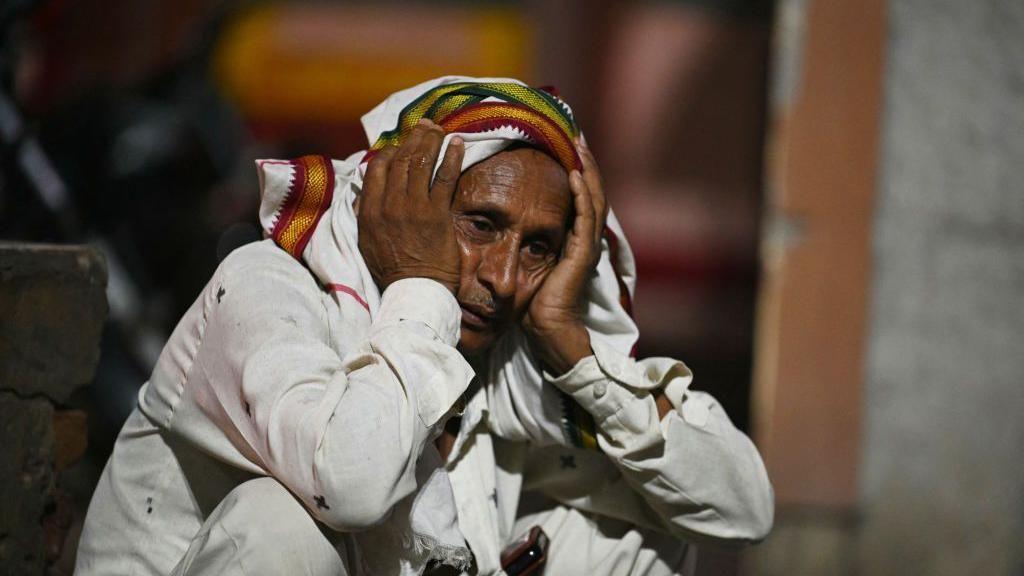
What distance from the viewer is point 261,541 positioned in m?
1.80

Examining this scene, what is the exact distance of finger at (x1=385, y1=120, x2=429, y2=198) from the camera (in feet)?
6.96

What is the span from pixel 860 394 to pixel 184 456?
3.49 m

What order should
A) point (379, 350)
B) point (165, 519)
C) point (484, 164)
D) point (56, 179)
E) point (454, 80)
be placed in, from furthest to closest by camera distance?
point (56, 179) → point (454, 80) → point (484, 164) → point (165, 519) → point (379, 350)

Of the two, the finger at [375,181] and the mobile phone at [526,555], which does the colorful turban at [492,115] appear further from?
the mobile phone at [526,555]

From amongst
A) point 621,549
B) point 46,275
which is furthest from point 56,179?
point 621,549

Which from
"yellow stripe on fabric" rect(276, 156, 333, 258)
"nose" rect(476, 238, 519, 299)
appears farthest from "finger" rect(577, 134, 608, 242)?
"yellow stripe on fabric" rect(276, 156, 333, 258)

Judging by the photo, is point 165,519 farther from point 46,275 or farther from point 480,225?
point 480,225

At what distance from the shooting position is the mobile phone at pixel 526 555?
2379 mm

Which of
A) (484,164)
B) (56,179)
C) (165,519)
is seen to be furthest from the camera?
(56,179)

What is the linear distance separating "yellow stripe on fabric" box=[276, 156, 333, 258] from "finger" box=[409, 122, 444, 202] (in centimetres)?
20

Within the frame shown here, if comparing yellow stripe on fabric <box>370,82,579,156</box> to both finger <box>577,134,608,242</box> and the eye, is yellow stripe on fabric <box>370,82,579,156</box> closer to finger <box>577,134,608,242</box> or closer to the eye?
finger <box>577,134,608,242</box>

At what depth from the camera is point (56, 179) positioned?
4742 mm

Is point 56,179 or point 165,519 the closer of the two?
point 165,519

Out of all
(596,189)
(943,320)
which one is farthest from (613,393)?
(943,320)
